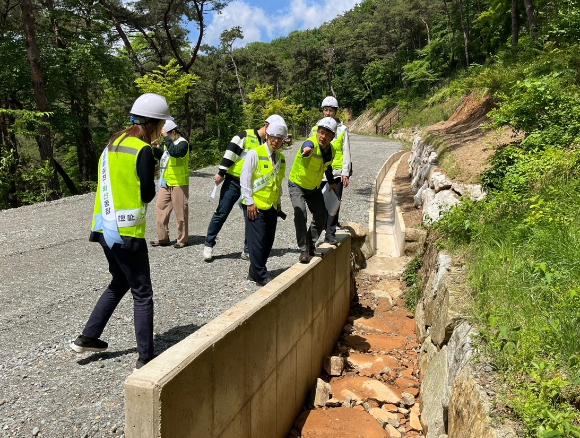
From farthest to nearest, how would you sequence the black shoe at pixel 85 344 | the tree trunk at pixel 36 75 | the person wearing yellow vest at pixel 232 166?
the tree trunk at pixel 36 75 → the person wearing yellow vest at pixel 232 166 → the black shoe at pixel 85 344

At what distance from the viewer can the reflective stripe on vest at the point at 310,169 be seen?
517 centimetres

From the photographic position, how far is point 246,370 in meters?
3.25

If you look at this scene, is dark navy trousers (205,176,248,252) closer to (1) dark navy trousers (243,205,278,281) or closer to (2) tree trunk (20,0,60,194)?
(1) dark navy trousers (243,205,278,281)

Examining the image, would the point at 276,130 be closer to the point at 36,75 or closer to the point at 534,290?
the point at 534,290

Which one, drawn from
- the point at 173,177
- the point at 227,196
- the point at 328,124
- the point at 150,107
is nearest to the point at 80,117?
the point at 173,177

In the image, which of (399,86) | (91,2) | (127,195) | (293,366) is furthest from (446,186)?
(399,86)

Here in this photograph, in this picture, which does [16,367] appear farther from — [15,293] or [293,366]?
[293,366]

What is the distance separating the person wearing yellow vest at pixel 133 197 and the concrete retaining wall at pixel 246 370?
2.34 feet

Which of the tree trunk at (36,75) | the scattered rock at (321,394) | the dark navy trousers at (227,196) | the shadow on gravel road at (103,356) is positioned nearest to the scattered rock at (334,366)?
the scattered rock at (321,394)

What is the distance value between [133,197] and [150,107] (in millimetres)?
679

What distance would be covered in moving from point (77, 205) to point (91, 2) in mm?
10957

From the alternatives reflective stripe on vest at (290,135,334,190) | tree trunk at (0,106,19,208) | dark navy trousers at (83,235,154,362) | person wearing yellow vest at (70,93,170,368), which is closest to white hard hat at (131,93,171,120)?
person wearing yellow vest at (70,93,170,368)

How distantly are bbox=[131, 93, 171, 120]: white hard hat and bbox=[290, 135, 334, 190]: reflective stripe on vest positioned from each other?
217cm

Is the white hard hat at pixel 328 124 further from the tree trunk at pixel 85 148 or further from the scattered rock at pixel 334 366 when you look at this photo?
the tree trunk at pixel 85 148
